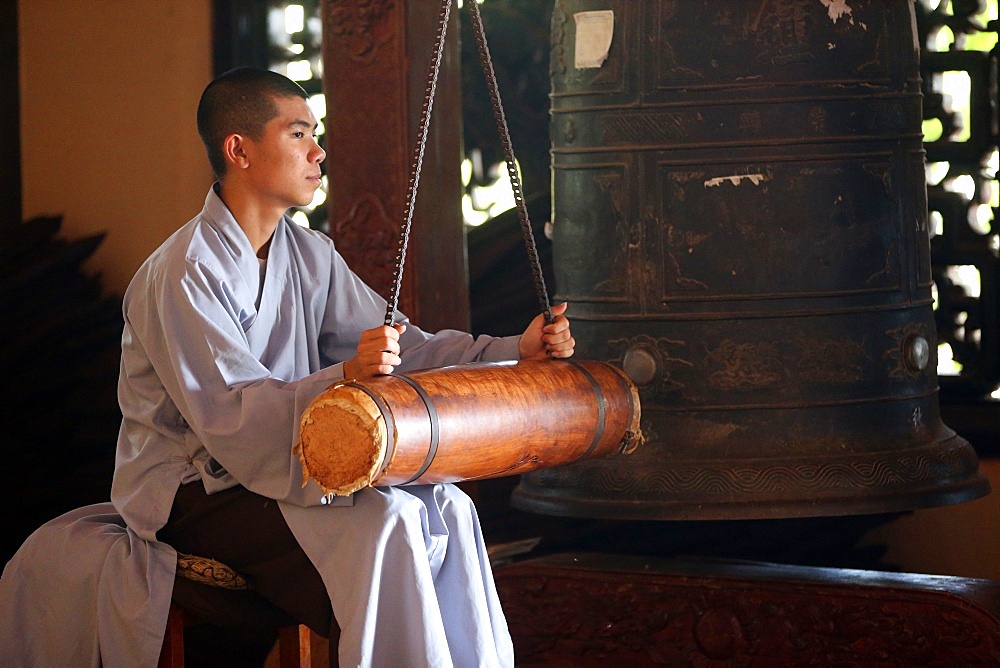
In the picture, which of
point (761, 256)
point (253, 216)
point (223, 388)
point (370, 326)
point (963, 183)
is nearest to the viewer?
point (223, 388)

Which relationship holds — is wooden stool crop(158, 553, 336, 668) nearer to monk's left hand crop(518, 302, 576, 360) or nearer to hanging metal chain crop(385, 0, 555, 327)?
hanging metal chain crop(385, 0, 555, 327)

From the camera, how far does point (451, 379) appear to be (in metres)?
2.51

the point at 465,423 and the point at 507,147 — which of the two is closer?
the point at 465,423

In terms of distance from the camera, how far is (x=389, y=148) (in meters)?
3.67

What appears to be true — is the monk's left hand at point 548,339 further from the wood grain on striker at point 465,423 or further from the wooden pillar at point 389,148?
the wooden pillar at point 389,148

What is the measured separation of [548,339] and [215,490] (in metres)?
0.74

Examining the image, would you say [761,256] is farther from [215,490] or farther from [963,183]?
[215,490]

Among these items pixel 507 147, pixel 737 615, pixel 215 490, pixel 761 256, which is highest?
pixel 507 147

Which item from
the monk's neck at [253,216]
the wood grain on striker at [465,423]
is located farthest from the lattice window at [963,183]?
the monk's neck at [253,216]

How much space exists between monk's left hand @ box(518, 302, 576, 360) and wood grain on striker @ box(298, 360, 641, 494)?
49 mm

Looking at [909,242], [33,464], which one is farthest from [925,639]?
[33,464]

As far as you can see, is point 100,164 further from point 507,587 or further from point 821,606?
point 821,606

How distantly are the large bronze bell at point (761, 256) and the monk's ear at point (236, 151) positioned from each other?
1.04 m

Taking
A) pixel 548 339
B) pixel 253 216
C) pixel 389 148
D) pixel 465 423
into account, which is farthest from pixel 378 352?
pixel 389 148
